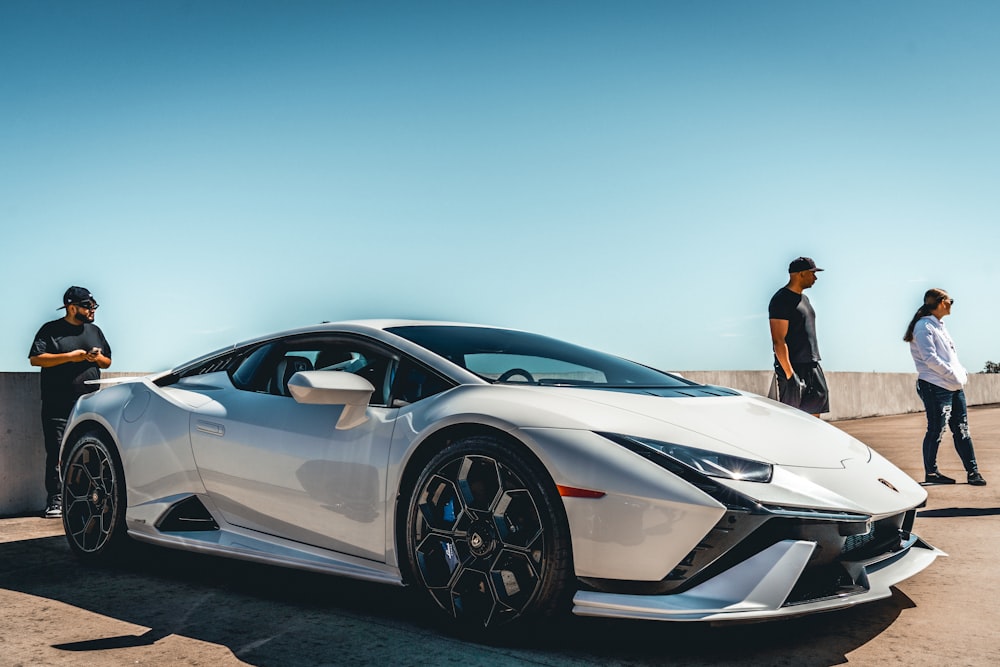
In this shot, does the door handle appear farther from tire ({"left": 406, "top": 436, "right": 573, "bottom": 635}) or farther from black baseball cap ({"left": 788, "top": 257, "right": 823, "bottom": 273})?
black baseball cap ({"left": 788, "top": 257, "right": 823, "bottom": 273})

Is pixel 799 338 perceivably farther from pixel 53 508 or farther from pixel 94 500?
pixel 53 508

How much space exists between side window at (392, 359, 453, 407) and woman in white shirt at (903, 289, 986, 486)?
18.6 ft

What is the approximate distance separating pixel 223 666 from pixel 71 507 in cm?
243

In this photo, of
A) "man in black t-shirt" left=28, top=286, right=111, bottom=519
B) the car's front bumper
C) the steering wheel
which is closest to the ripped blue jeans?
the steering wheel

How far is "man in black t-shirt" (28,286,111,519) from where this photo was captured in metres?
6.96

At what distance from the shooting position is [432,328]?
4.43 meters

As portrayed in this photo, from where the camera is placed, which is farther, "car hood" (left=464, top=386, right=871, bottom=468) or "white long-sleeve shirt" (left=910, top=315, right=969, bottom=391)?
"white long-sleeve shirt" (left=910, top=315, right=969, bottom=391)

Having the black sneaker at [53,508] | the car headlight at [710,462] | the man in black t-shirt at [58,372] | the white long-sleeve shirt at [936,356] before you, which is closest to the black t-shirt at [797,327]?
the white long-sleeve shirt at [936,356]

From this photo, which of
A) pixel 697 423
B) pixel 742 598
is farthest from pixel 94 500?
pixel 742 598

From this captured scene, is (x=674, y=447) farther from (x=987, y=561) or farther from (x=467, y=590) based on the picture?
(x=987, y=561)

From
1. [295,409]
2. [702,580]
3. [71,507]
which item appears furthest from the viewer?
[71,507]

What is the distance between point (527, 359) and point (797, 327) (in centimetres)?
325

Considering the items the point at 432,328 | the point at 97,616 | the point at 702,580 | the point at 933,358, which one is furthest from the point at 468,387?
the point at 933,358

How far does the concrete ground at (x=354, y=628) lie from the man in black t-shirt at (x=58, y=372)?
Answer: 2.14m
